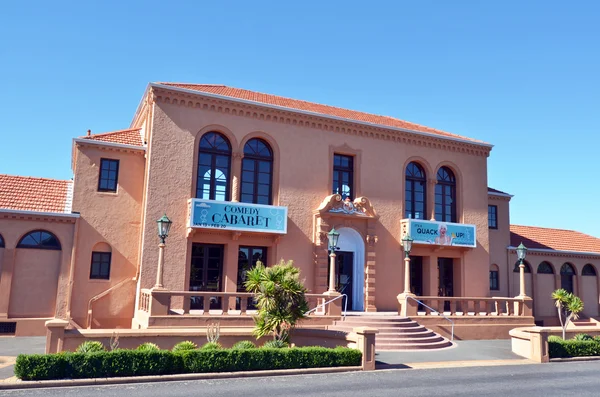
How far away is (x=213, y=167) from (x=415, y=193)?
10.2 meters

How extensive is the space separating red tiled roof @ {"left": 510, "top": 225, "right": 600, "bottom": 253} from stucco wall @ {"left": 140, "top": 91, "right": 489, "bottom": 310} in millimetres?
5471

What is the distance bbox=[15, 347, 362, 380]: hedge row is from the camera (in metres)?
11.7

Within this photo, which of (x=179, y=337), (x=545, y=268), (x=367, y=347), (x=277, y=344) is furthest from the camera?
(x=545, y=268)

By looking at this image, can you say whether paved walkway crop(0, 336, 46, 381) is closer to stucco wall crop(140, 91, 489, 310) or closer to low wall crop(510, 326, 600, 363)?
stucco wall crop(140, 91, 489, 310)

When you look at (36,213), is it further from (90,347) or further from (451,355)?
(451,355)

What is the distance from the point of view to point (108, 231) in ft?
69.2

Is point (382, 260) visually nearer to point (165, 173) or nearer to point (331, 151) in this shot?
point (331, 151)

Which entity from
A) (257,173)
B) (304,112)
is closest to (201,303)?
(257,173)

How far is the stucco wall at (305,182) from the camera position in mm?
20766

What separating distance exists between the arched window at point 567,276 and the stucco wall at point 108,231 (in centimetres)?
2422

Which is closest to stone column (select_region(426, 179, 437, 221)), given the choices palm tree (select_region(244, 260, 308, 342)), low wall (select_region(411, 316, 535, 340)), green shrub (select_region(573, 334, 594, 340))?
low wall (select_region(411, 316, 535, 340))

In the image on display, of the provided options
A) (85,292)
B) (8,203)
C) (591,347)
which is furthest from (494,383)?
(8,203)

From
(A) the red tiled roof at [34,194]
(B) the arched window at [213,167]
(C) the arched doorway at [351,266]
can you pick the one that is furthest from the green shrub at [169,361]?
(A) the red tiled roof at [34,194]

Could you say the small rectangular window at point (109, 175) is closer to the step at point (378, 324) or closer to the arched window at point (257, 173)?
the arched window at point (257, 173)
